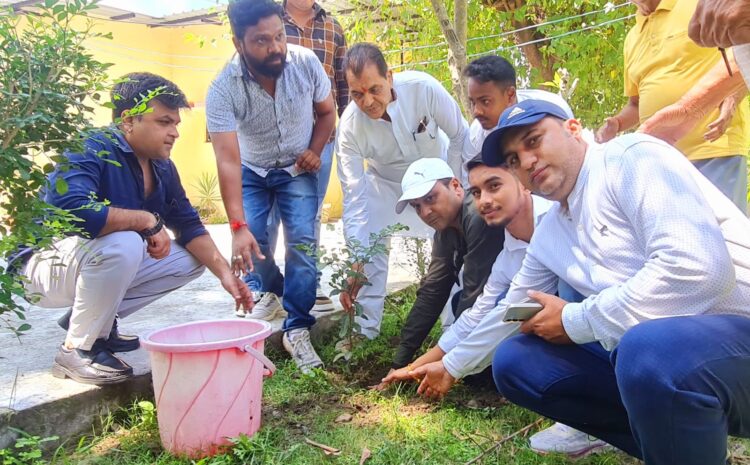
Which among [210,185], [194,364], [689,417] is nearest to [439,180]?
[194,364]

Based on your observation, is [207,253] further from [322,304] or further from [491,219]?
[491,219]

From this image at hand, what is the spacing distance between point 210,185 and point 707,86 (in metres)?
10.9

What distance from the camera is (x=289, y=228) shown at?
11.8 feet

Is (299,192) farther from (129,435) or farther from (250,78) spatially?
(129,435)

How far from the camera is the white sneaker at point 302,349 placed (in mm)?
3265

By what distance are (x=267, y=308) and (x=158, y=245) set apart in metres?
1.06

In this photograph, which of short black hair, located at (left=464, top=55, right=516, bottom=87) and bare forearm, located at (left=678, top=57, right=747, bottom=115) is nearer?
bare forearm, located at (left=678, top=57, right=747, bottom=115)

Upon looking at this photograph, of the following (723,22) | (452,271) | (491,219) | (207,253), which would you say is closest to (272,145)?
(207,253)

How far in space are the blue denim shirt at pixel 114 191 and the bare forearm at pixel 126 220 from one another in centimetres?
3

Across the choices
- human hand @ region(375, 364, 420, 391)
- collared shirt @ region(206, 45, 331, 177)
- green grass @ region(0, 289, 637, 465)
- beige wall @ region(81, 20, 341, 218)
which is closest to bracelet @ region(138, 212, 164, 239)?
collared shirt @ region(206, 45, 331, 177)

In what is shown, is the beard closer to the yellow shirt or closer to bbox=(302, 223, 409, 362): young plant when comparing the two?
bbox=(302, 223, 409, 362): young plant

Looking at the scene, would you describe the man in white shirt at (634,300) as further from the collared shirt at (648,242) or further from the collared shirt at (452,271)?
the collared shirt at (452,271)

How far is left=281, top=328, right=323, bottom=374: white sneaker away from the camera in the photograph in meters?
3.27

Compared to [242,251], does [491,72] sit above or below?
above
